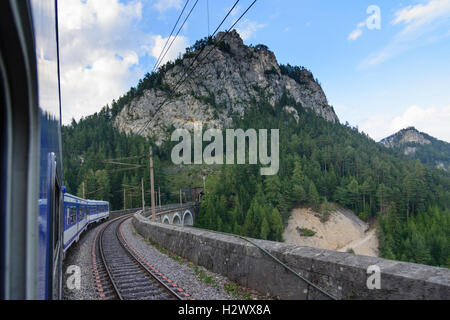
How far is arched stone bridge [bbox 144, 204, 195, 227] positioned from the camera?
39025 mm

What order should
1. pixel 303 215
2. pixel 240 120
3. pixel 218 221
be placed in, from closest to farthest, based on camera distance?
pixel 218 221 → pixel 303 215 → pixel 240 120

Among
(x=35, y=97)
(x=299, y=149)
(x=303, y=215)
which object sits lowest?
(x=303, y=215)

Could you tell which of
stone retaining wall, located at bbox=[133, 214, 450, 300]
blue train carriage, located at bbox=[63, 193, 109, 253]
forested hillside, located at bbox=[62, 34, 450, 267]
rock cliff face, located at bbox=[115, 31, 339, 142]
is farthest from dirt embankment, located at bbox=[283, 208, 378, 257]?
rock cliff face, located at bbox=[115, 31, 339, 142]

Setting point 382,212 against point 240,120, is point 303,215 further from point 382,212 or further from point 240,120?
point 240,120

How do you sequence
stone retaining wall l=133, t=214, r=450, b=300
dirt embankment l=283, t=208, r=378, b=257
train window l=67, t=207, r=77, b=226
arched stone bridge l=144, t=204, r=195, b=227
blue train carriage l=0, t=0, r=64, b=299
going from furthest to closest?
dirt embankment l=283, t=208, r=378, b=257 < arched stone bridge l=144, t=204, r=195, b=227 < train window l=67, t=207, r=77, b=226 < stone retaining wall l=133, t=214, r=450, b=300 < blue train carriage l=0, t=0, r=64, b=299

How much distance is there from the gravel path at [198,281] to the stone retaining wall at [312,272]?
0.60ft

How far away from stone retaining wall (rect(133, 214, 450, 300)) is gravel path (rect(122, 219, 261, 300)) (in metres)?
0.18

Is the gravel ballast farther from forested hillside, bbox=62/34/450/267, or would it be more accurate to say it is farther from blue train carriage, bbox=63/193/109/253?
forested hillside, bbox=62/34/450/267

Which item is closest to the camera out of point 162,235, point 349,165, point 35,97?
point 35,97

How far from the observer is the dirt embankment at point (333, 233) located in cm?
6356

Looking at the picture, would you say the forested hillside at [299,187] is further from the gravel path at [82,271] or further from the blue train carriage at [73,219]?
the gravel path at [82,271]

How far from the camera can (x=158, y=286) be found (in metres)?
6.50

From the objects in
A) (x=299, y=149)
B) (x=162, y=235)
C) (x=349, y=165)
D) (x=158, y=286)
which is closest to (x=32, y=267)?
(x=158, y=286)
